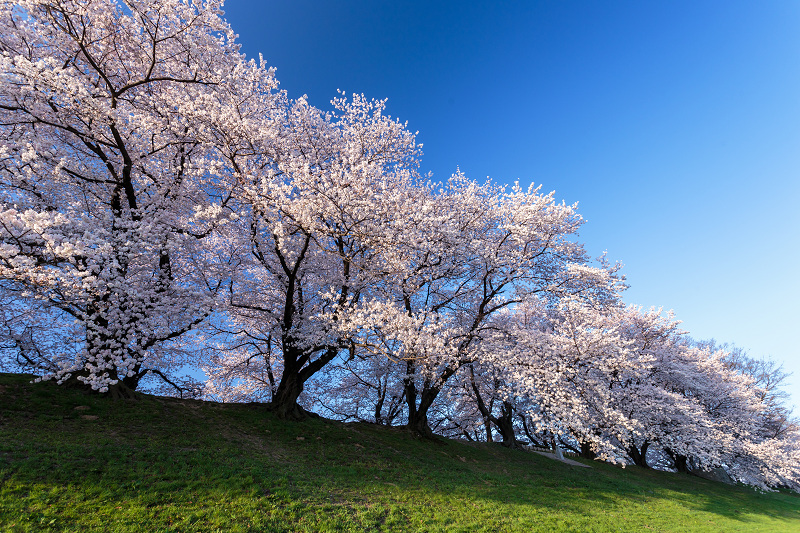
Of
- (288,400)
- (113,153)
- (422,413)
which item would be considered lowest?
(422,413)

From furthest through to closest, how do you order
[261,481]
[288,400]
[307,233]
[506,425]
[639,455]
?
[639,455] < [506,425] < [288,400] < [307,233] < [261,481]

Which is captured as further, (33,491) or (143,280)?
(143,280)

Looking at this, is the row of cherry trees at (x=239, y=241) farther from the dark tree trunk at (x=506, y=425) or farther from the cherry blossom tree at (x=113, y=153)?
the dark tree trunk at (x=506, y=425)

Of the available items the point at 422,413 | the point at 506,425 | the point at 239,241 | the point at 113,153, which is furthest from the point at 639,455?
the point at 113,153

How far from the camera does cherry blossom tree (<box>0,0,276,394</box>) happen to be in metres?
11.7

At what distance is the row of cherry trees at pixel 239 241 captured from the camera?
→ 41.1ft

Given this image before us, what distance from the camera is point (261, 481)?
11352mm

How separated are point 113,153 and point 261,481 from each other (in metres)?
14.8

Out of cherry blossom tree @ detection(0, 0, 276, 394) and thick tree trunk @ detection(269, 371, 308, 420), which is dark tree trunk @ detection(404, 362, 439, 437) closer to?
thick tree trunk @ detection(269, 371, 308, 420)

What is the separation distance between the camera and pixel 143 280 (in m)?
15.2

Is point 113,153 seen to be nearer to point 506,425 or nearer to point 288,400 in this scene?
point 288,400

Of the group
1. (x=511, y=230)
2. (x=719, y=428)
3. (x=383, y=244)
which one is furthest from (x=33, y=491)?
(x=719, y=428)

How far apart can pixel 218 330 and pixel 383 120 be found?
15.7 meters

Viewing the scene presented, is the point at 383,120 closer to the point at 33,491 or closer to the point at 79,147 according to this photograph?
the point at 79,147
